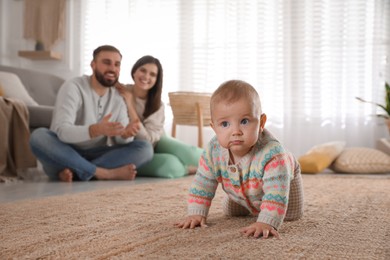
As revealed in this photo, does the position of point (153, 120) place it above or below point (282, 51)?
below

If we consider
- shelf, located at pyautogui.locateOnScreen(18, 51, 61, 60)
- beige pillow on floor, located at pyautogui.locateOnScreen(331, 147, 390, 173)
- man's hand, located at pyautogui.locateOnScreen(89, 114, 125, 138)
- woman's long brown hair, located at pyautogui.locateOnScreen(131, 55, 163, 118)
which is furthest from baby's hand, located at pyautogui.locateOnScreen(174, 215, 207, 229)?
shelf, located at pyautogui.locateOnScreen(18, 51, 61, 60)

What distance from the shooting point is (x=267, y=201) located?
1.00 meters

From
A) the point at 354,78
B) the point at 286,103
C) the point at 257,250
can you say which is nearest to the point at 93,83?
the point at 257,250

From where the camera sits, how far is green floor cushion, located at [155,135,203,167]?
302cm

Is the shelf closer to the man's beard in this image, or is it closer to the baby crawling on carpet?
the man's beard

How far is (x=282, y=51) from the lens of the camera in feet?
14.4

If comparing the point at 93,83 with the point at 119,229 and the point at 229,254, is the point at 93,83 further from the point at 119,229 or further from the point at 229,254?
the point at 229,254

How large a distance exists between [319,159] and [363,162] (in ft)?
1.02

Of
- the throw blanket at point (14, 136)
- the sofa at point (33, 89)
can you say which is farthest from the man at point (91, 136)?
the sofa at point (33, 89)

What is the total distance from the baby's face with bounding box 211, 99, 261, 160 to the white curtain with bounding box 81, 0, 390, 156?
3441 mm

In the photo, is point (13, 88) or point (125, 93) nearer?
point (125, 93)

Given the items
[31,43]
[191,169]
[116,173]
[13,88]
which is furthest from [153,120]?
[31,43]

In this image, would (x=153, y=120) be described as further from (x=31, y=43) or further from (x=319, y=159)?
(x=31, y=43)

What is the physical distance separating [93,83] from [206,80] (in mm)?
2044
